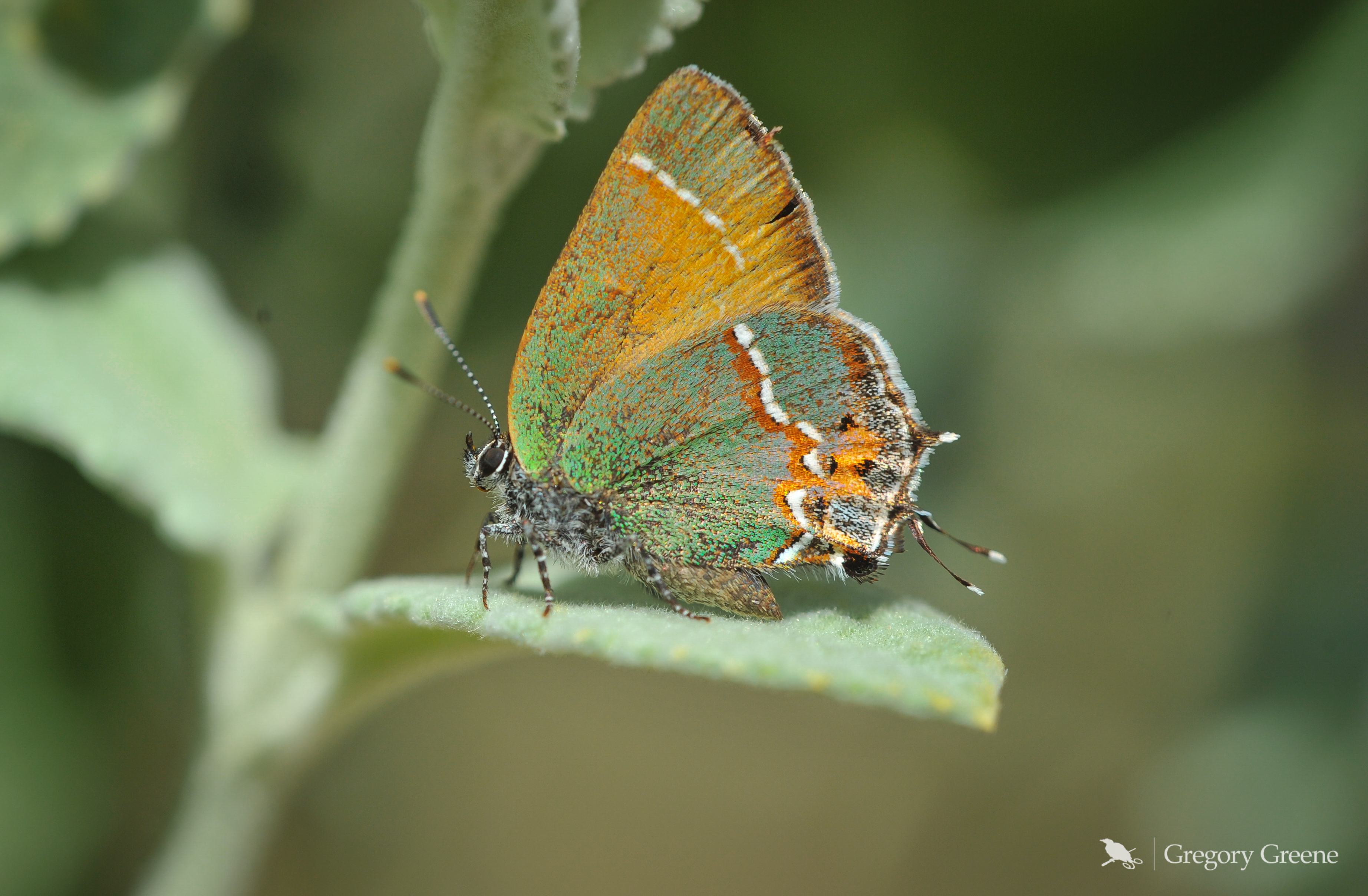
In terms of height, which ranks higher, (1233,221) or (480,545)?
(1233,221)

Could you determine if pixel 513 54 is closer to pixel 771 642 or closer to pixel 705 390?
pixel 705 390

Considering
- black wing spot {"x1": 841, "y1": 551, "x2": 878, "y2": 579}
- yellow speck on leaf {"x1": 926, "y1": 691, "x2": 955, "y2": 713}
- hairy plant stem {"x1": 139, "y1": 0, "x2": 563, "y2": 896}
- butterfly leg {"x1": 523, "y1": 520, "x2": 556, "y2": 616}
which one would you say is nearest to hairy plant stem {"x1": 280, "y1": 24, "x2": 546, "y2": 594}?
hairy plant stem {"x1": 139, "y1": 0, "x2": 563, "y2": 896}

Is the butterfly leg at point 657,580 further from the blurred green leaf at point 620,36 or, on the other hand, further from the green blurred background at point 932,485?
the green blurred background at point 932,485

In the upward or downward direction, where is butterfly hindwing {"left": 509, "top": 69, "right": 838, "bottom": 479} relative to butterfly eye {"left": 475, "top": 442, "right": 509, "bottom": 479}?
upward

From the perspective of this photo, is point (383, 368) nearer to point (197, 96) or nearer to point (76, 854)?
point (197, 96)

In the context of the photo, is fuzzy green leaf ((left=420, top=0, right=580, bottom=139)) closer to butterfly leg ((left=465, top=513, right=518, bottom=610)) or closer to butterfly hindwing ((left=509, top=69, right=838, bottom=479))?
butterfly hindwing ((left=509, top=69, right=838, bottom=479))

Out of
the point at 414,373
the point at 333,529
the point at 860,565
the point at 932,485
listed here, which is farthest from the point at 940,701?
the point at 932,485

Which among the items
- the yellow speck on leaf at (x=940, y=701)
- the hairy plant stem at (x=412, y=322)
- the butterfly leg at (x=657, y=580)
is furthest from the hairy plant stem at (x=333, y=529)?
the yellow speck on leaf at (x=940, y=701)
